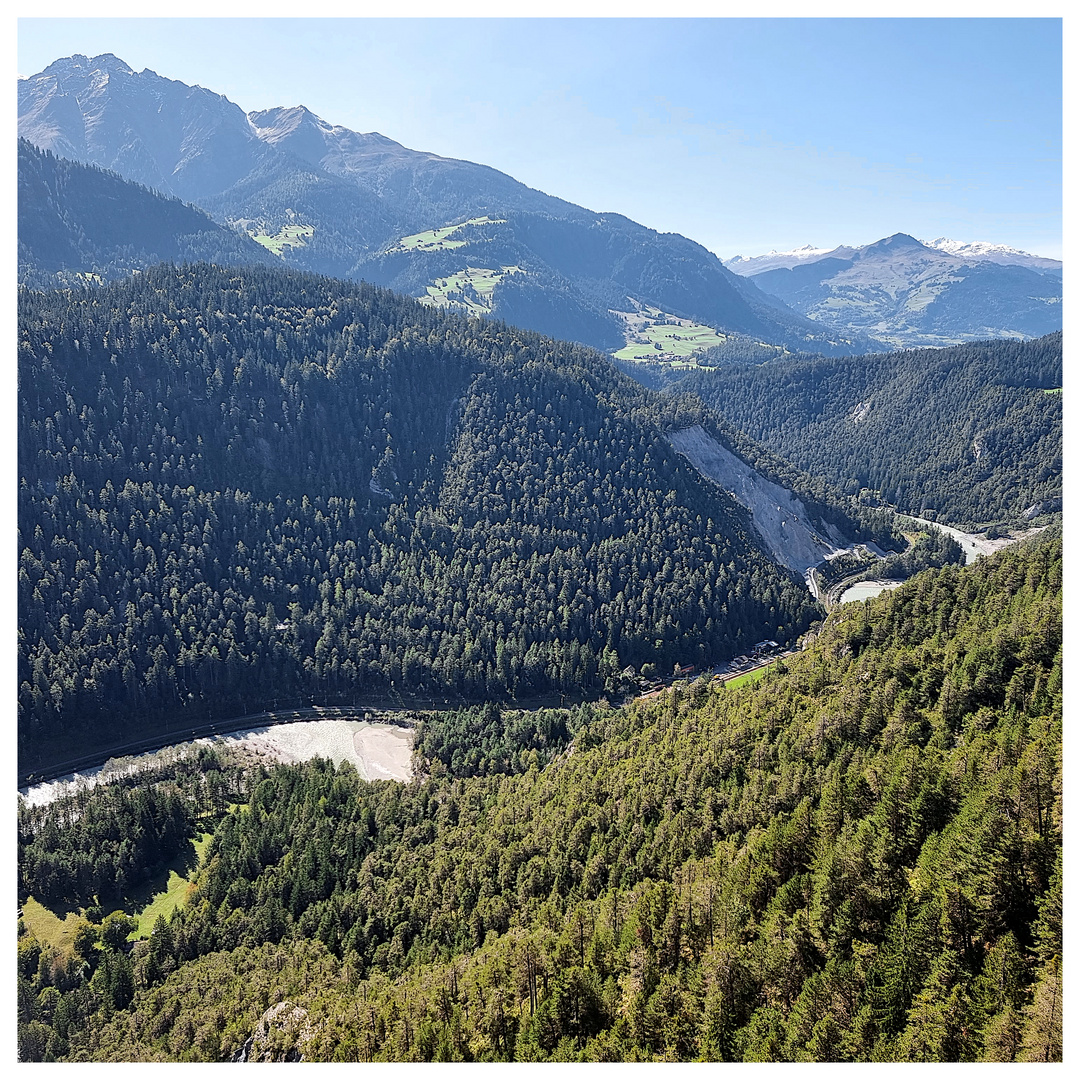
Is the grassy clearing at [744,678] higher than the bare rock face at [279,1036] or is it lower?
higher

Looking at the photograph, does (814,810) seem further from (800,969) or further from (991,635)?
(991,635)

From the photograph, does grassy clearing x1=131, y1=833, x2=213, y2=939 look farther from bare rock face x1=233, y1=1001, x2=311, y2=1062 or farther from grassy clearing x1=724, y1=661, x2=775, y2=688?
grassy clearing x1=724, y1=661, x2=775, y2=688

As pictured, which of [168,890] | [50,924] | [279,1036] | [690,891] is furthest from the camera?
[168,890]

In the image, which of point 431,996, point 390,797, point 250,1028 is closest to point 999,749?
point 431,996

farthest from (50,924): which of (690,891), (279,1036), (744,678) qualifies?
(744,678)

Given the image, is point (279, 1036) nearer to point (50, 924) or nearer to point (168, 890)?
point (168, 890)

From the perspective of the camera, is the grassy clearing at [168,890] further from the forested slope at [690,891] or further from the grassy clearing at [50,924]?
the grassy clearing at [50,924]

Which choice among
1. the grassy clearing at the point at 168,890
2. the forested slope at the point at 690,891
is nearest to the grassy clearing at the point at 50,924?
the forested slope at the point at 690,891
